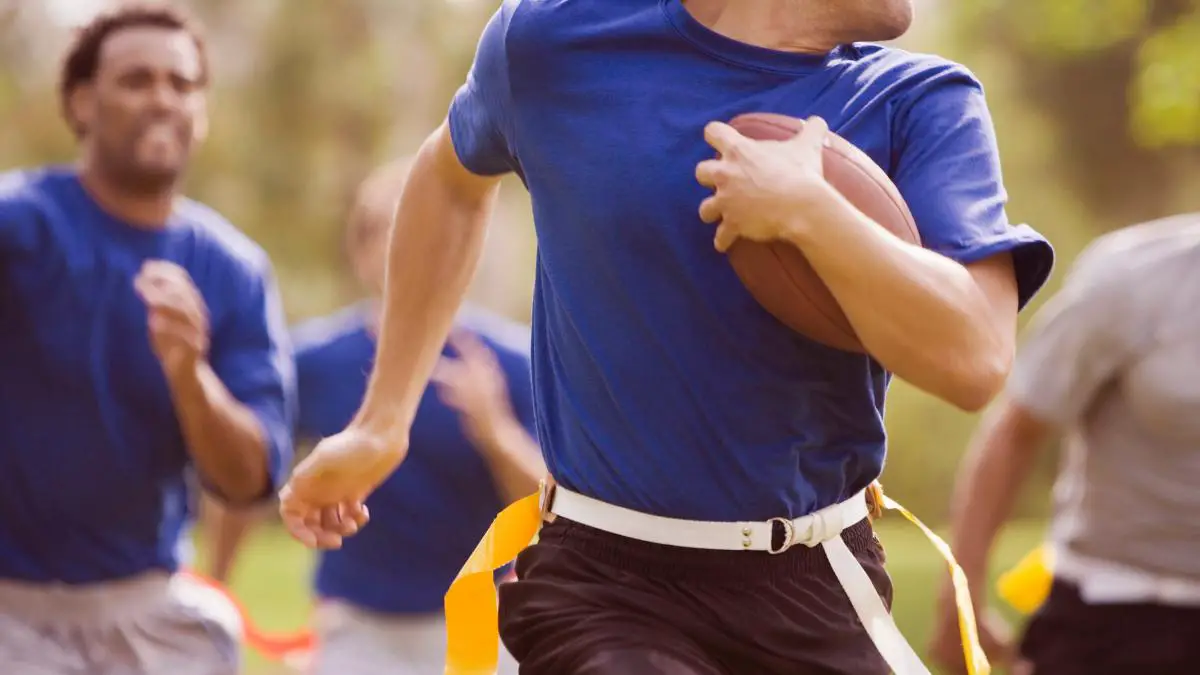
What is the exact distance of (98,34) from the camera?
668 centimetres

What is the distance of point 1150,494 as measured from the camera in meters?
5.66

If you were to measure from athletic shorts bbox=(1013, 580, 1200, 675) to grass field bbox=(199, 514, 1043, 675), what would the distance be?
828cm

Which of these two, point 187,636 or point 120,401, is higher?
point 120,401

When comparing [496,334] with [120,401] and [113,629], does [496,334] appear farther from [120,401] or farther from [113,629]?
[113,629]

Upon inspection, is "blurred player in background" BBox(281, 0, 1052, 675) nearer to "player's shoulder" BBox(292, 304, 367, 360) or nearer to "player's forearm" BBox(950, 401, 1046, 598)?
"player's forearm" BBox(950, 401, 1046, 598)

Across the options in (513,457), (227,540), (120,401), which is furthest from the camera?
(227,540)

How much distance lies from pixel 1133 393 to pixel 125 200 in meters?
3.33

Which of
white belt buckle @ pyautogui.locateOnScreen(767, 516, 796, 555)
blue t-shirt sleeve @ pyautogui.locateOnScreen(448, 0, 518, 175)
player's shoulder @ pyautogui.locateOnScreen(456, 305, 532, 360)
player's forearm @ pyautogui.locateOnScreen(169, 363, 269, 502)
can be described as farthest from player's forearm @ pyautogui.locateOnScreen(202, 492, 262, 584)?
white belt buckle @ pyautogui.locateOnScreen(767, 516, 796, 555)

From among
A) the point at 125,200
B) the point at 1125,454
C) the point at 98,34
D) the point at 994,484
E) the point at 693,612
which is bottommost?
the point at 994,484

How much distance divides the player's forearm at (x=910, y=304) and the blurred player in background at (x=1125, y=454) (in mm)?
2856

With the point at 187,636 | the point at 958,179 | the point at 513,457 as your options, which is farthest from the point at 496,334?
the point at 958,179

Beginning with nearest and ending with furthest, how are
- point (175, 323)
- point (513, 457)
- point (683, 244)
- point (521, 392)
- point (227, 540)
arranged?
point (683, 244) < point (175, 323) < point (513, 457) < point (521, 392) < point (227, 540)

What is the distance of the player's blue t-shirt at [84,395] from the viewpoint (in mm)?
6031

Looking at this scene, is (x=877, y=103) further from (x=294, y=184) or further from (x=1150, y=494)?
(x=294, y=184)
